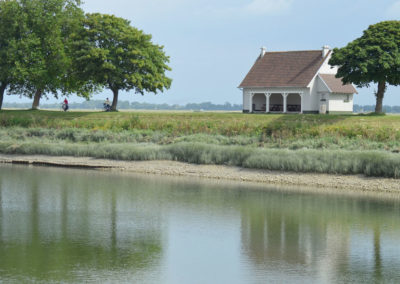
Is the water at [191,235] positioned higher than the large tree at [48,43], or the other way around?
the large tree at [48,43]

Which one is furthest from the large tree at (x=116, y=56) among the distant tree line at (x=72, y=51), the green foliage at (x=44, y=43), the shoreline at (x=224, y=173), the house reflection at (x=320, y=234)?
the house reflection at (x=320, y=234)

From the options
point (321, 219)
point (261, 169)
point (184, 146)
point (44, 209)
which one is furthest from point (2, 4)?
point (321, 219)

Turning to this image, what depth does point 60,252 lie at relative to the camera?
15.9 m

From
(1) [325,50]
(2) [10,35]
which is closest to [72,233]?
(2) [10,35]

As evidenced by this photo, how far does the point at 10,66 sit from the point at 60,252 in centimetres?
4583

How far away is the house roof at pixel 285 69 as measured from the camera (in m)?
57.9

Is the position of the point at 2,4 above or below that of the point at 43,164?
above

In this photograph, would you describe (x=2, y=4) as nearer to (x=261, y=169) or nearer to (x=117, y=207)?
(x=261, y=169)

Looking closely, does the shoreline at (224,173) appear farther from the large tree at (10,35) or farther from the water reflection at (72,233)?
the large tree at (10,35)

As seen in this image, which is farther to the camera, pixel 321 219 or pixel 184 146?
pixel 184 146

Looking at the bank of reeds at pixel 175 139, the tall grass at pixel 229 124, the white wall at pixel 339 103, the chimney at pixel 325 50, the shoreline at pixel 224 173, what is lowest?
the shoreline at pixel 224 173

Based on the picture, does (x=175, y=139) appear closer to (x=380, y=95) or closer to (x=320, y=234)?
(x=380, y=95)

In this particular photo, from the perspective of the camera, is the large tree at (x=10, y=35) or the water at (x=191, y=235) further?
the large tree at (x=10, y=35)

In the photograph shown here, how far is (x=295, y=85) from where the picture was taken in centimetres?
5731
